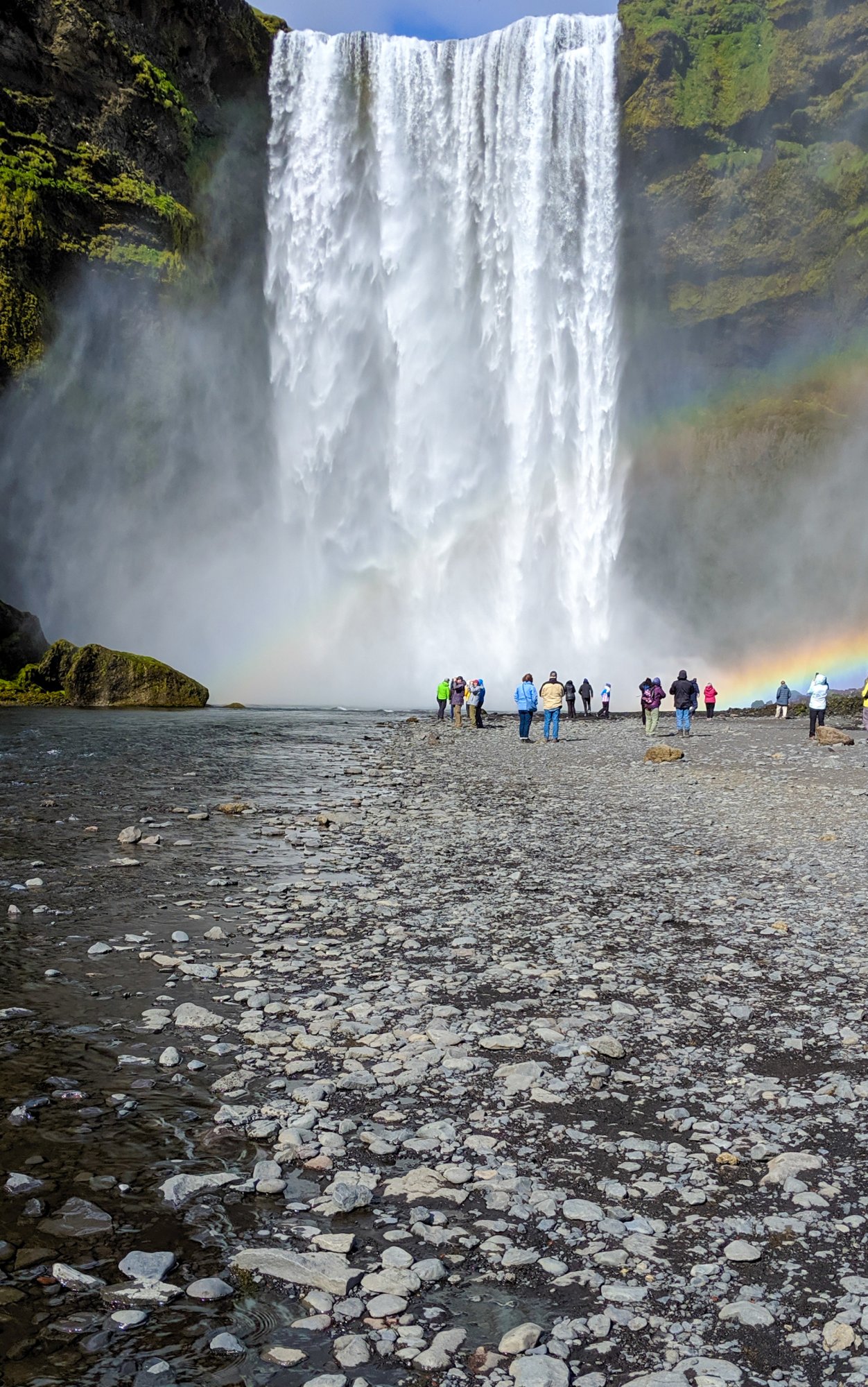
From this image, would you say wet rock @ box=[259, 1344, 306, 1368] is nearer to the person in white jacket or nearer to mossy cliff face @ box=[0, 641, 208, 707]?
the person in white jacket

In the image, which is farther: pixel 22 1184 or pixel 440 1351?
pixel 22 1184

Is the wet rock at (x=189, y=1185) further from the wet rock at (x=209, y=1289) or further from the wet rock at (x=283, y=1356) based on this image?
the wet rock at (x=283, y=1356)

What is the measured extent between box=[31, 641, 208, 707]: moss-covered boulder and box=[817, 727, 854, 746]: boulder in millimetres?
26377

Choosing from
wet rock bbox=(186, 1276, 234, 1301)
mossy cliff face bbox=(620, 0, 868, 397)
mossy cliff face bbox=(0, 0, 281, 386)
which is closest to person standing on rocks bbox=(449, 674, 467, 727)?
mossy cliff face bbox=(0, 0, 281, 386)

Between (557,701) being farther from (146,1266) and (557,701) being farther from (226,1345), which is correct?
(226,1345)

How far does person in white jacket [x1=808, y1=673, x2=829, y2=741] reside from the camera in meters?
26.8

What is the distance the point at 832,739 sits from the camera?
25.9 metres

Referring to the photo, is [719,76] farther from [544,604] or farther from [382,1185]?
[382,1185]

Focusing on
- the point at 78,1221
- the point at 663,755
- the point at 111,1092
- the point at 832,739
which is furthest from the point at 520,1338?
the point at 832,739

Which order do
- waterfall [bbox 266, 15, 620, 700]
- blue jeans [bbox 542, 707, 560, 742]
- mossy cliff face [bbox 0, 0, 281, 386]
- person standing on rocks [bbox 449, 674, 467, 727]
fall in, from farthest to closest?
waterfall [bbox 266, 15, 620, 700], mossy cliff face [bbox 0, 0, 281, 386], person standing on rocks [bbox 449, 674, 467, 727], blue jeans [bbox 542, 707, 560, 742]

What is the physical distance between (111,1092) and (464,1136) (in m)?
1.75

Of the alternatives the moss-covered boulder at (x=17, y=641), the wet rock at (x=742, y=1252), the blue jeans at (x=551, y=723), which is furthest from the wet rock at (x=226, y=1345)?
the moss-covered boulder at (x=17, y=641)

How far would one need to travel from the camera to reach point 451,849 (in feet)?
37.9

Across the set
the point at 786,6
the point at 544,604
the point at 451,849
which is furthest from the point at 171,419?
the point at 451,849
